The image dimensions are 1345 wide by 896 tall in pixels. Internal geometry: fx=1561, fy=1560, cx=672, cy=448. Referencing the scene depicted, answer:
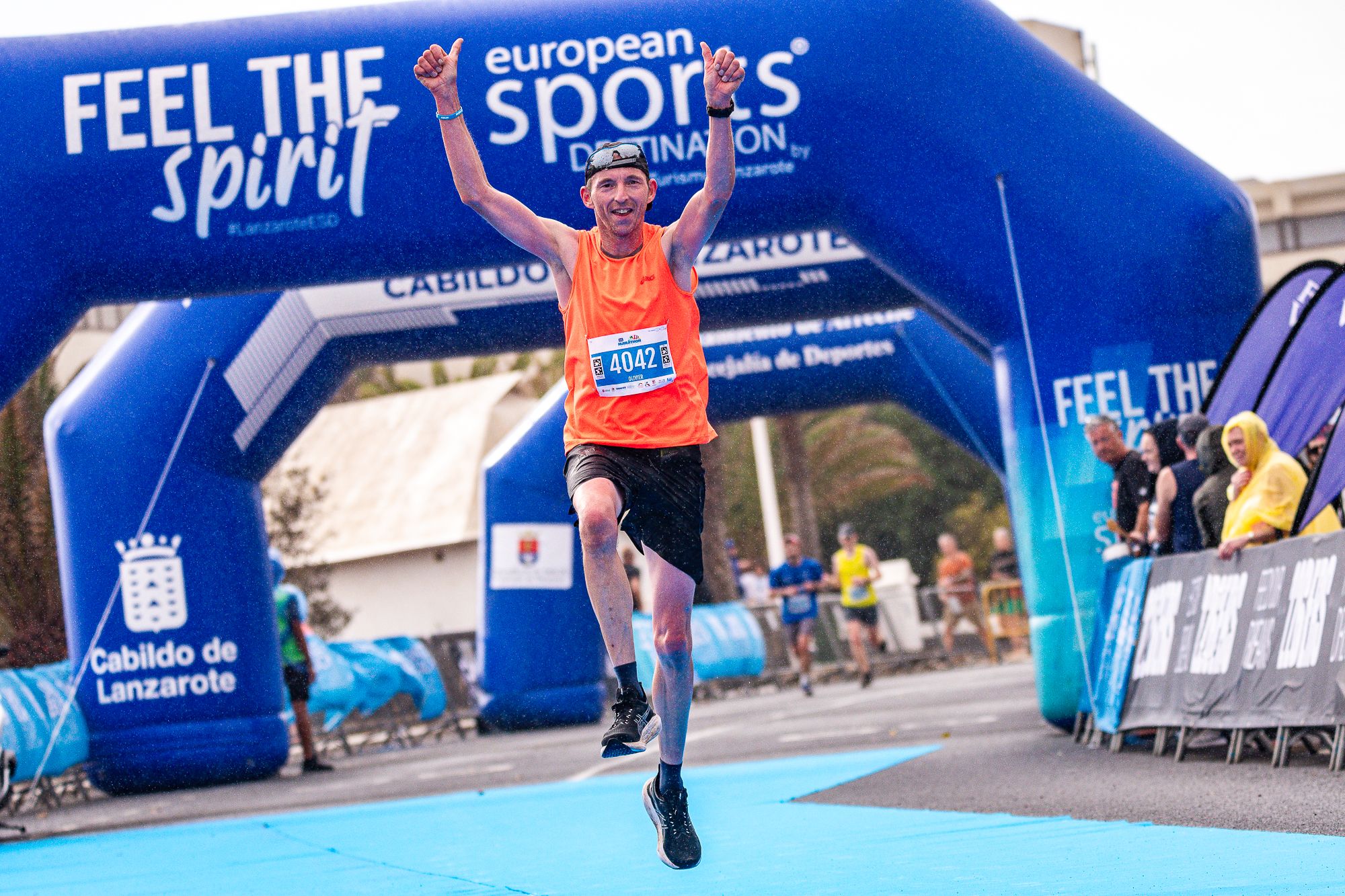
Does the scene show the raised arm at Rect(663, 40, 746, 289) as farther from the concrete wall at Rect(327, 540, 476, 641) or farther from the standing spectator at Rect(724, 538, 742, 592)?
the concrete wall at Rect(327, 540, 476, 641)

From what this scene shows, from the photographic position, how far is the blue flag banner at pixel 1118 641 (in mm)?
8812

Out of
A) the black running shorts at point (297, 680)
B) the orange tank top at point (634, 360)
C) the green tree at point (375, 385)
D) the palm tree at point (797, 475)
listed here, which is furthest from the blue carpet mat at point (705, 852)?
the green tree at point (375, 385)

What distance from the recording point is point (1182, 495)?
8797 mm

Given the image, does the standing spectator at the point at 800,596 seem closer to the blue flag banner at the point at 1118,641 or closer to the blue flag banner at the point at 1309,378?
the blue flag banner at the point at 1118,641

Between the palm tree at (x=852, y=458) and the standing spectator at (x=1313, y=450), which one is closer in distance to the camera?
the standing spectator at (x=1313, y=450)

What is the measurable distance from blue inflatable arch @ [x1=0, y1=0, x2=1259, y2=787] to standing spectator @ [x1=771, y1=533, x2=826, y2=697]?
8.65 m

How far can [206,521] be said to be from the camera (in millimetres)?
12109

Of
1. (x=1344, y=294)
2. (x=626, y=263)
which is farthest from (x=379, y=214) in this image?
(x=1344, y=294)

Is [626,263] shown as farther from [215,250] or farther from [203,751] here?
[203,751]

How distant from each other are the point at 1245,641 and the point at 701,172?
150 inches

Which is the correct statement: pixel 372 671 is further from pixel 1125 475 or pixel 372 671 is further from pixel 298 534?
pixel 1125 475

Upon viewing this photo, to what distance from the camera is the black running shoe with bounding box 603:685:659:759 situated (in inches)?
166

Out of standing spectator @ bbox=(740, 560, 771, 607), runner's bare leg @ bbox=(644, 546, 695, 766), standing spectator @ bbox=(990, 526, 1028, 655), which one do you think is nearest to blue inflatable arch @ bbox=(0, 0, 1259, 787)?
runner's bare leg @ bbox=(644, 546, 695, 766)

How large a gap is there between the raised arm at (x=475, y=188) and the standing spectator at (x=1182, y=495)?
198 inches
